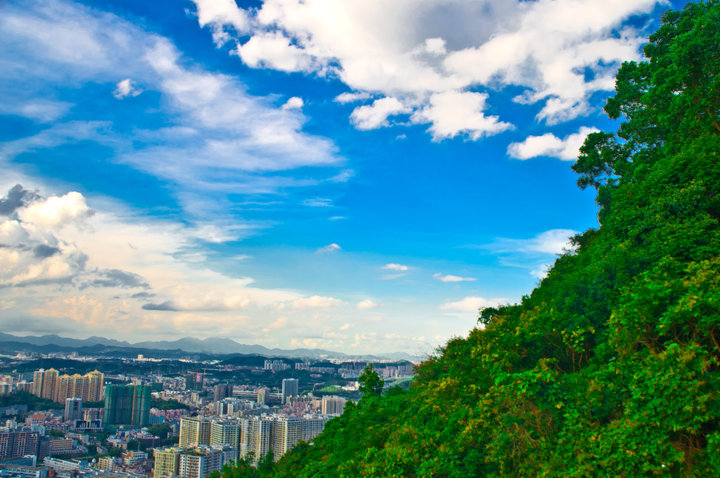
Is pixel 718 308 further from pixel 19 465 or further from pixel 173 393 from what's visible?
pixel 173 393

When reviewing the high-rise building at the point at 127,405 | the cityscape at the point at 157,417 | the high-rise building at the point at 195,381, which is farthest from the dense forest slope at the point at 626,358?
the high-rise building at the point at 195,381

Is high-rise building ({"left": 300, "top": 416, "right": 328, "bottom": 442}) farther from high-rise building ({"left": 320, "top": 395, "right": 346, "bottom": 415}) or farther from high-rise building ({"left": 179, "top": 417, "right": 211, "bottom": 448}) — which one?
high-rise building ({"left": 320, "top": 395, "right": 346, "bottom": 415})

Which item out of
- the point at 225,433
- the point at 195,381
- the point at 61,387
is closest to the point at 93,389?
the point at 61,387

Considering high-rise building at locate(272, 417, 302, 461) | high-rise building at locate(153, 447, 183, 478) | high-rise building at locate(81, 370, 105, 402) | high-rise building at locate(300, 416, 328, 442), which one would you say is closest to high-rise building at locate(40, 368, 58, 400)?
high-rise building at locate(81, 370, 105, 402)

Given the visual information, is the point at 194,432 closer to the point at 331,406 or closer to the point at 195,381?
the point at 331,406

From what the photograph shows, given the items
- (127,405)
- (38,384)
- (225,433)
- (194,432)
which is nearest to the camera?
(225,433)
